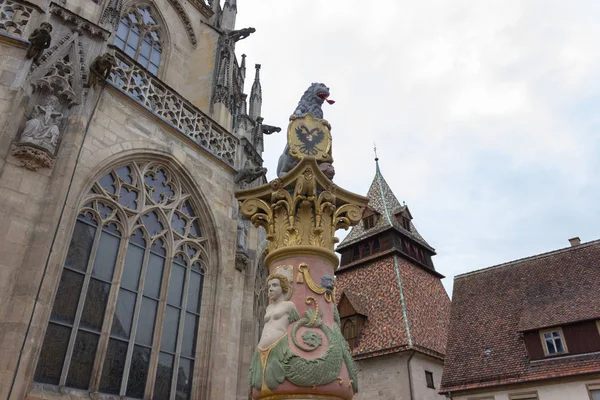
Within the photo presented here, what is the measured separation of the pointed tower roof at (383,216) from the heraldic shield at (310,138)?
17399mm

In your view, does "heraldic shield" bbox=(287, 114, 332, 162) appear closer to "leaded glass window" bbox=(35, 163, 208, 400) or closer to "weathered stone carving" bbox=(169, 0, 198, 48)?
"leaded glass window" bbox=(35, 163, 208, 400)

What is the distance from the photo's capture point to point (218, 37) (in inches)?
479

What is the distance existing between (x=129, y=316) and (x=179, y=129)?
368 cm

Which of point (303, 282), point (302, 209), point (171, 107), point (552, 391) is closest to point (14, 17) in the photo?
point (171, 107)

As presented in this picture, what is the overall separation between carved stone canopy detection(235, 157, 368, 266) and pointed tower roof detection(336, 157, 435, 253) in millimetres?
17914

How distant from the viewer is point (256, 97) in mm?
13305

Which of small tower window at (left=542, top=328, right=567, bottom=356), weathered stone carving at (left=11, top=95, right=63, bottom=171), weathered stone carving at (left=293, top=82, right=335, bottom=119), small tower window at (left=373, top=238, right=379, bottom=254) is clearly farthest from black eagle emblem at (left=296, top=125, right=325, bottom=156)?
small tower window at (left=373, top=238, right=379, bottom=254)

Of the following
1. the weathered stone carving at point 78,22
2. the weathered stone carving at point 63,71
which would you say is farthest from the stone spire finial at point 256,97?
the weathered stone carving at point 63,71

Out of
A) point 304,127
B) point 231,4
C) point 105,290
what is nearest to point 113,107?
point 105,290

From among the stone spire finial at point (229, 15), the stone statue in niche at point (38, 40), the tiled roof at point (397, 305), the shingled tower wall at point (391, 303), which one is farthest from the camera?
the tiled roof at point (397, 305)

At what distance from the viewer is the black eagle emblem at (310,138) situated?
18.4 ft

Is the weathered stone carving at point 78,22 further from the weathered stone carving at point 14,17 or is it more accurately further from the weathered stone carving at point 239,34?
the weathered stone carving at point 239,34

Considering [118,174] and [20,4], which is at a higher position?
[20,4]

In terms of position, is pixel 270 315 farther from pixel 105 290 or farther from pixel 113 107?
pixel 113 107
